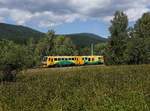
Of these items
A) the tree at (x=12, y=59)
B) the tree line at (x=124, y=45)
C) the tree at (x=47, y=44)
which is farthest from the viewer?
the tree at (x=47, y=44)

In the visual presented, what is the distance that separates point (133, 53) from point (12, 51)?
47.5m

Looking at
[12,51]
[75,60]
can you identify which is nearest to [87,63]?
[75,60]

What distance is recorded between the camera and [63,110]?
371 inches

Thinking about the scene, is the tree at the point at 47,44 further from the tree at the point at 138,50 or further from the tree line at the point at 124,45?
the tree at the point at 138,50

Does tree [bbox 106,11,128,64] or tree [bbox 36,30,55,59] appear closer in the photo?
tree [bbox 106,11,128,64]

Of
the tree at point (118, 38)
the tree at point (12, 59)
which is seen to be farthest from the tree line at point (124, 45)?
the tree at point (12, 59)

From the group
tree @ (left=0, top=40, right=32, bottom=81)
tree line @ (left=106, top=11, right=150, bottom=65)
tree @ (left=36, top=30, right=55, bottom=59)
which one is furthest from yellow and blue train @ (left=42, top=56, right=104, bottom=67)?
tree @ (left=0, top=40, right=32, bottom=81)

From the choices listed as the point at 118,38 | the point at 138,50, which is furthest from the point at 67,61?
the point at 138,50

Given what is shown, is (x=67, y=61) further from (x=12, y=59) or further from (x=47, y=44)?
(x=12, y=59)

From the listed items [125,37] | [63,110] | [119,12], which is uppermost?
[119,12]

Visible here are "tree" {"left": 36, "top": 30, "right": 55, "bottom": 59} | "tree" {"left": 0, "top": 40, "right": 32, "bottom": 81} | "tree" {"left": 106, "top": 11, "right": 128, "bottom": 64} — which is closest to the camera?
"tree" {"left": 0, "top": 40, "right": 32, "bottom": 81}

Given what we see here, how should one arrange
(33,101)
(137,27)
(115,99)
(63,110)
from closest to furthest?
1. (63,110)
2. (115,99)
3. (33,101)
4. (137,27)

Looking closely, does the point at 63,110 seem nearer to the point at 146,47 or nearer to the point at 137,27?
the point at 146,47

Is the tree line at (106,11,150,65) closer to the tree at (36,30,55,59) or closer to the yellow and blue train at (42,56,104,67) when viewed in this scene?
the yellow and blue train at (42,56,104,67)
